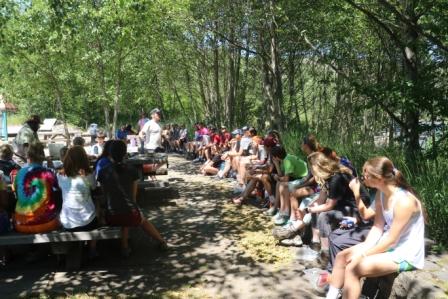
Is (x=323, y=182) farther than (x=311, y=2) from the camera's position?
No

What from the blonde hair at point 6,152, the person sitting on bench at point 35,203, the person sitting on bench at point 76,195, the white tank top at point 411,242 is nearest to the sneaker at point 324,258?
the white tank top at point 411,242

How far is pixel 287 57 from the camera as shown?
45.2ft

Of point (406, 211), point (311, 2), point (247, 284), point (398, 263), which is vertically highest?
point (311, 2)

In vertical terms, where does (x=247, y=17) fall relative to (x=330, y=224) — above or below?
above

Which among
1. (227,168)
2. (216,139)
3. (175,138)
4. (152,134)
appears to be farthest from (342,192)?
(175,138)

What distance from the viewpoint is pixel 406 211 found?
301 cm

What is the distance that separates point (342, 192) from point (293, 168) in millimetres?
1640

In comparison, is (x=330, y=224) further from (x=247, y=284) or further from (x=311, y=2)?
(x=311, y=2)

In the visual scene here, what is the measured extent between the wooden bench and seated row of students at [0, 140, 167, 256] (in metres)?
0.13

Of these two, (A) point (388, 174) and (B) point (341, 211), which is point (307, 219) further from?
(A) point (388, 174)

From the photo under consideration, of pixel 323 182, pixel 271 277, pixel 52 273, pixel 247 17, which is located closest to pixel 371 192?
pixel 323 182

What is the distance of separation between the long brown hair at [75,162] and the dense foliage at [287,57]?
7.42 ft

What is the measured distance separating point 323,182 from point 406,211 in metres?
1.59

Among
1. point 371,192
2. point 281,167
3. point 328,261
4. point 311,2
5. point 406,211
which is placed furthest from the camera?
point 311,2
